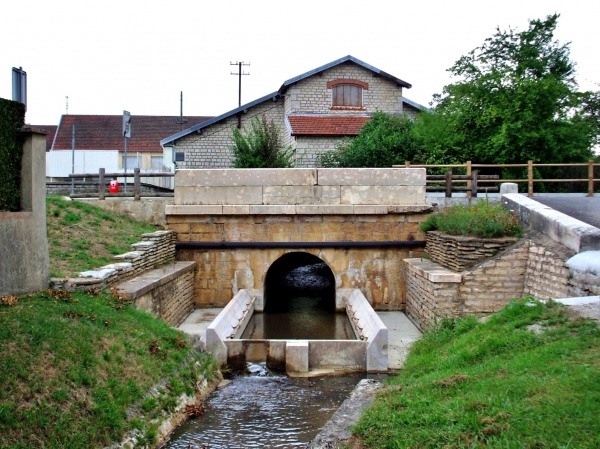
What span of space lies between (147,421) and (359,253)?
8.77 metres

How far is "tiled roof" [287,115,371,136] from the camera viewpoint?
2373 cm

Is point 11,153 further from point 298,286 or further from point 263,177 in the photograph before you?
point 298,286

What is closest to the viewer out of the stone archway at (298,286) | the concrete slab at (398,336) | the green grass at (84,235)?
the concrete slab at (398,336)

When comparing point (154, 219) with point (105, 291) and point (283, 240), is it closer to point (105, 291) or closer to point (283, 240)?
point (283, 240)

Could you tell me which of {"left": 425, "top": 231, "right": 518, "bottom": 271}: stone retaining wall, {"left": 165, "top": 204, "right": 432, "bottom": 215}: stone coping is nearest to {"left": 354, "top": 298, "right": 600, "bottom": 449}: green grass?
{"left": 425, "top": 231, "right": 518, "bottom": 271}: stone retaining wall

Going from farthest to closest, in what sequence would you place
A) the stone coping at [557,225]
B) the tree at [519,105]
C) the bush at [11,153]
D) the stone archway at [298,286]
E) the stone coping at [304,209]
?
the tree at [519,105] < the stone archway at [298,286] < the stone coping at [304,209] < the stone coping at [557,225] < the bush at [11,153]

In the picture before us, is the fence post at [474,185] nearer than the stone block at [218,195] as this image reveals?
No

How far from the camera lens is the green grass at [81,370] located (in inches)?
203

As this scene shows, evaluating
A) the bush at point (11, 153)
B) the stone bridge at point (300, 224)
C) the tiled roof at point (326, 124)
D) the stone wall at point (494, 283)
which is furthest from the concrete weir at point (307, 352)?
the tiled roof at point (326, 124)

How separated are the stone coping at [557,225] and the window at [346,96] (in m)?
13.6

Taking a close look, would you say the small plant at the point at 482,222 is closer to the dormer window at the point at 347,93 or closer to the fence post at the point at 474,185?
the fence post at the point at 474,185

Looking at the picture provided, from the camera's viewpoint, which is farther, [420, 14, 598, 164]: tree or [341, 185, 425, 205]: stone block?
[420, 14, 598, 164]: tree

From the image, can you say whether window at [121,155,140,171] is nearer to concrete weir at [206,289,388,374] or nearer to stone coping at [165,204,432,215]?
stone coping at [165,204,432,215]

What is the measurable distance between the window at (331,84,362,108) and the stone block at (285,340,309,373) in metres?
17.7
